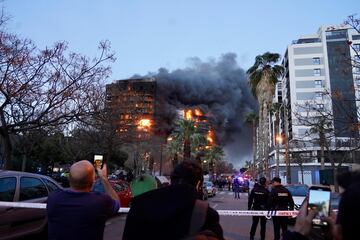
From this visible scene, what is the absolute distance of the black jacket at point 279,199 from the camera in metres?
8.69

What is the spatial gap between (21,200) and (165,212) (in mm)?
5881

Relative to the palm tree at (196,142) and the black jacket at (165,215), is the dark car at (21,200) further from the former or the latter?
the palm tree at (196,142)

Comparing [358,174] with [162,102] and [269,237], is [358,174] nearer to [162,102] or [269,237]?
[269,237]

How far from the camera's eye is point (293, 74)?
237 ft

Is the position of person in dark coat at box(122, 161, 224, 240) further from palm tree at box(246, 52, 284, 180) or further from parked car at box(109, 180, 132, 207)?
palm tree at box(246, 52, 284, 180)

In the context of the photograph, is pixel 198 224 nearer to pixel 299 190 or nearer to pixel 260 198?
pixel 260 198

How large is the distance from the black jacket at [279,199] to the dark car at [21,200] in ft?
16.1

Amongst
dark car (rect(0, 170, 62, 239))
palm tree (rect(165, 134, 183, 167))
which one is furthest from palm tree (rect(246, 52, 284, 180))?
dark car (rect(0, 170, 62, 239))

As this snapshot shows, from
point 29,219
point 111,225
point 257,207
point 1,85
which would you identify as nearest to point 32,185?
point 29,219

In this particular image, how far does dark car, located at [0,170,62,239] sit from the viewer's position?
6.52m

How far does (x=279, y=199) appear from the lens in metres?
8.70

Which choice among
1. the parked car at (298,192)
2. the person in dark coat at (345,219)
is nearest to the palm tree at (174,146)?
the parked car at (298,192)

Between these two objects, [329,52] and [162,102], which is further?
[329,52]

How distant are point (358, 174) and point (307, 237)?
43cm
